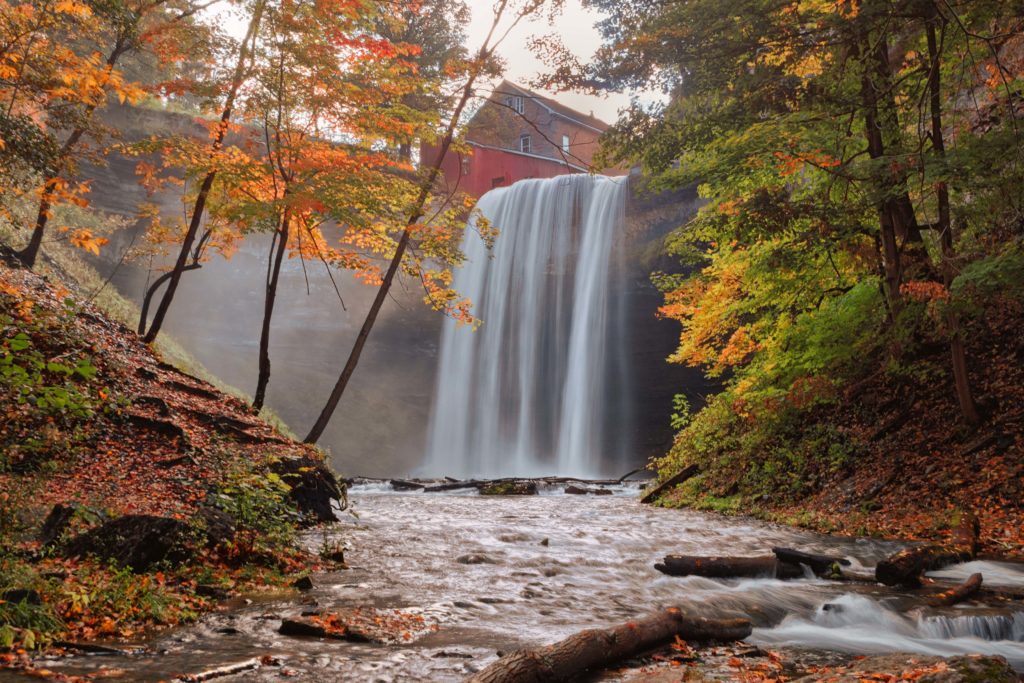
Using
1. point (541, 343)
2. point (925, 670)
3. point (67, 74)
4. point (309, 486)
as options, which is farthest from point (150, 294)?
point (541, 343)

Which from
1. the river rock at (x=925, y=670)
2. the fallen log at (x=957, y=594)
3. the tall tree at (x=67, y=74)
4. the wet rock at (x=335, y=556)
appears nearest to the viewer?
the river rock at (x=925, y=670)

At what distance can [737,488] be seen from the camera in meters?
12.2

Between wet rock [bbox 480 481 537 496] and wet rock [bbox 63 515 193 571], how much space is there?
1255 centimetres

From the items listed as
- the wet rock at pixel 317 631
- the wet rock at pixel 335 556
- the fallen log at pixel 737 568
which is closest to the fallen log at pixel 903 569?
the fallen log at pixel 737 568

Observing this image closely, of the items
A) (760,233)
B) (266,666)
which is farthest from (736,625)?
(760,233)

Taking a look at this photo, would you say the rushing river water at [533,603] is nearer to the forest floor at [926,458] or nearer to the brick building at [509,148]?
the forest floor at [926,458]

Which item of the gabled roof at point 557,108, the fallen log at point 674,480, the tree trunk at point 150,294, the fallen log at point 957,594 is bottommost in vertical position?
the fallen log at point 674,480

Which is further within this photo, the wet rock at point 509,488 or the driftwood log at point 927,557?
the wet rock at point 509,488

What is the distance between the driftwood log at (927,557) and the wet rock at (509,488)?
1149 centimetres

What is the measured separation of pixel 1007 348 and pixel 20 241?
2174 centimetres

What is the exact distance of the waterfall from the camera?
28.7 meters

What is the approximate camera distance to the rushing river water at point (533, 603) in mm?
3957

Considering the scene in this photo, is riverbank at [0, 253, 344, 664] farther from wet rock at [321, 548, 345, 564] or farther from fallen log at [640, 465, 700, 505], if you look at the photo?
fallen log at [640, 465, 700, 505]

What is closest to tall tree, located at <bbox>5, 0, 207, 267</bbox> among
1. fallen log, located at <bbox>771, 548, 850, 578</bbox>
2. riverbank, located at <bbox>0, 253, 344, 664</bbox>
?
riverbank, located at <bbox>0, 253, 344, 664</bbox>
